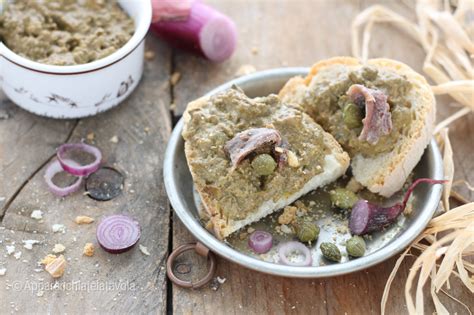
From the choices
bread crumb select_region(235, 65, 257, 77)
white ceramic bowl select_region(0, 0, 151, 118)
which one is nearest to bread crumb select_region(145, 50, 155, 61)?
white ceramic bowl select_region(0, 0, 151, 118)

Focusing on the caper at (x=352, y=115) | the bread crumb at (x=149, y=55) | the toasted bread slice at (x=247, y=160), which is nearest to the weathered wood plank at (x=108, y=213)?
the bread crumb at (x=149, y=55)

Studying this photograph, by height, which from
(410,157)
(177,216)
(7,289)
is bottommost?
(7,289)

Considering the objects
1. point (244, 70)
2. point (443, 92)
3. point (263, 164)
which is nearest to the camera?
point (263, 164)

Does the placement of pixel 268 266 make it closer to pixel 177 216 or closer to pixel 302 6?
pixel 177 216

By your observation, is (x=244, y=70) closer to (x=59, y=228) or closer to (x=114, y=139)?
(x=114, y=139)

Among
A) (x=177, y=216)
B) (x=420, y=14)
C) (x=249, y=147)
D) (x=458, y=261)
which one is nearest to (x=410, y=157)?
(x=458, y=261)

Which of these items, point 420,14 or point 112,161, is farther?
point 420,14

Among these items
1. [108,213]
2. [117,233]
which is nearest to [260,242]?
[117,233]
